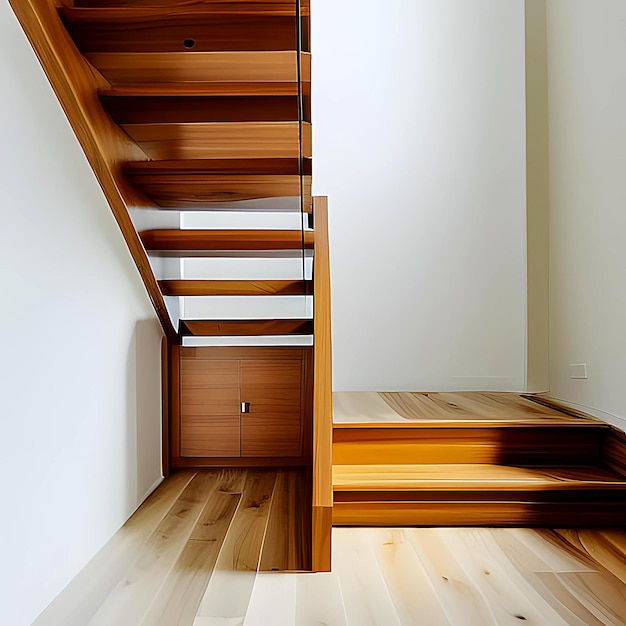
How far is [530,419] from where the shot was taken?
2537 millimetres

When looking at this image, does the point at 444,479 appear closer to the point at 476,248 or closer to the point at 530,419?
the point at 530,419

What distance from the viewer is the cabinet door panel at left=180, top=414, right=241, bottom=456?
2.94 metres

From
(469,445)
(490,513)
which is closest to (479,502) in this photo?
(490,513)

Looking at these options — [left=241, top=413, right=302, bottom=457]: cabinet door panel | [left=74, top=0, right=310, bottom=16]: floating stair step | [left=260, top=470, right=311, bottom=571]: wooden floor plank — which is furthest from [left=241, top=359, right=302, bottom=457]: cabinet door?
[left=74, top=0, right=310, bottom=16]: floating stair step

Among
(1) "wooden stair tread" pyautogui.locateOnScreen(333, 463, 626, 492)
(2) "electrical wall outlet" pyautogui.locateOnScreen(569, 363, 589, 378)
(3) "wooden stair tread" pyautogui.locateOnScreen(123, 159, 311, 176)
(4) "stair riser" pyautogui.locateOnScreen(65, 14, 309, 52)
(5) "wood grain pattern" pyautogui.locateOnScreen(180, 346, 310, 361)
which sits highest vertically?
(4) "stair riser" pyautogui.locateOnScreen(65, 14, 309, 52)

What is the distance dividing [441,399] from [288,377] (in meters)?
0.75

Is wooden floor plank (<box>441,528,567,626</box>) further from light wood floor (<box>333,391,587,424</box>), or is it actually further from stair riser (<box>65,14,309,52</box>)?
stair riser (<box>65,14,309,52</box>)

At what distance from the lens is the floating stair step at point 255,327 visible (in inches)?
116

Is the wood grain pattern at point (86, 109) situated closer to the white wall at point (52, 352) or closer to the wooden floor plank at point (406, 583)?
the white wall at point (52, 352)

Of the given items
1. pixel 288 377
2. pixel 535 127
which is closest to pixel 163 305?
pixel 288 377

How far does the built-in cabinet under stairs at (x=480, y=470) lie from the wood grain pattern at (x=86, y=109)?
1072mm

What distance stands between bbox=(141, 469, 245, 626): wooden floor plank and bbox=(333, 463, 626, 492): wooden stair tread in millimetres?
404

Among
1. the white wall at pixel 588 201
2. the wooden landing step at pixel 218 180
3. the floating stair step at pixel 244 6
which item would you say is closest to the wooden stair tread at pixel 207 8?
the floating stair step at pixel 244 6

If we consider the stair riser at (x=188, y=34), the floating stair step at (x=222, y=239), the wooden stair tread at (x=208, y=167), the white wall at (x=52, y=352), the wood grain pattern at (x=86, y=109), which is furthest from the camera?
the floating stair step at (x=222, y=239)
